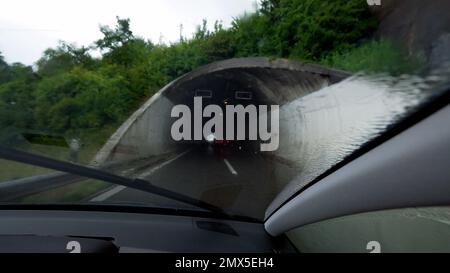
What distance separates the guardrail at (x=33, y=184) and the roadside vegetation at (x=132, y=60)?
0.21 m

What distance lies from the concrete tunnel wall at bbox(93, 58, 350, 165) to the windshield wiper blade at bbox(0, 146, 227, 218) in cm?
43

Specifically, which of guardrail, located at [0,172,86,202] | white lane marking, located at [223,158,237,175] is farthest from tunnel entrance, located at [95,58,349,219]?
guardrail, located at [0,172,86,202]

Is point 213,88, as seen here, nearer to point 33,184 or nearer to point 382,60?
point 33,184

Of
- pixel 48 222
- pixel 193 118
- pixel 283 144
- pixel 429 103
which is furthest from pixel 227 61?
pixel 429 103

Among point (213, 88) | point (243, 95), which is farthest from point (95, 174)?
point (243, 95)

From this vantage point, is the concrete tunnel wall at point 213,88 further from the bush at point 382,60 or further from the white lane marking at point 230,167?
the white lane marking at point 230,167

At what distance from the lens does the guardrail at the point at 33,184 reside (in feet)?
9.09

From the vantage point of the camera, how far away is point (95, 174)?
2.71 meters

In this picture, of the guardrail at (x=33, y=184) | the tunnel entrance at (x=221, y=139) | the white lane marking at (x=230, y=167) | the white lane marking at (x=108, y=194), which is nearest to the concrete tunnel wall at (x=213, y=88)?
the tunnel entrance at (x=221, y=139)

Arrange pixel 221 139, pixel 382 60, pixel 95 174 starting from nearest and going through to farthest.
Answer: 1. pixel 382 60
2. pixel 95 174
3. pixel 221 139

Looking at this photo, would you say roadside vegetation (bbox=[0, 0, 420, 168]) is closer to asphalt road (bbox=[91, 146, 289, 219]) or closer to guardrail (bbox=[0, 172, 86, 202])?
guardrail (bbox=[0, 172, 86, 202])

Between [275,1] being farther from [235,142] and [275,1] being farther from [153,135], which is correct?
[153,135]

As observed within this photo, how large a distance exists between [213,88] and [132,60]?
854 mm

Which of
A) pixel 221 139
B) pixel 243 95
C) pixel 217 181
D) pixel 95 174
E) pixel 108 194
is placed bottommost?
pixel 217 181
